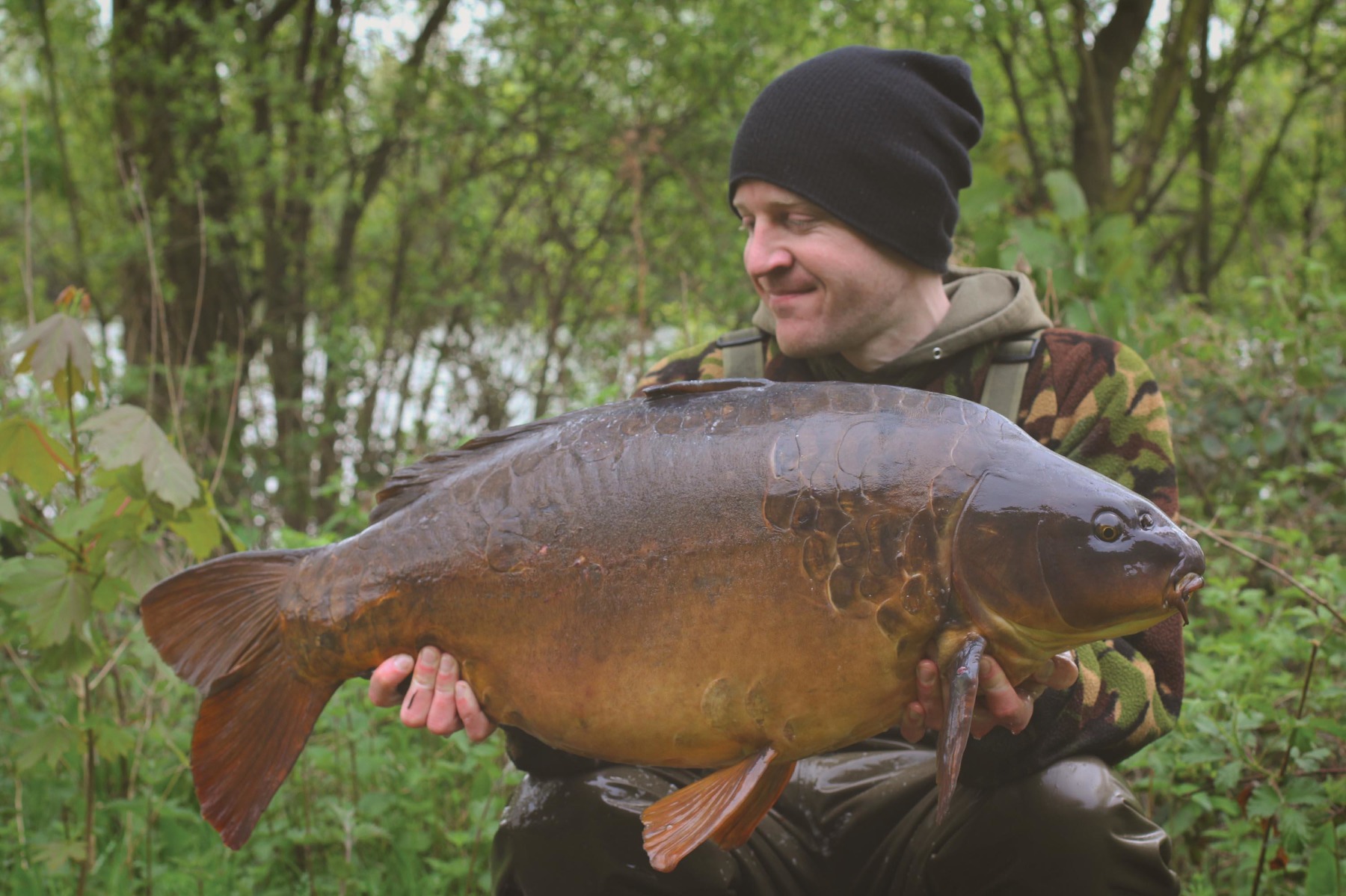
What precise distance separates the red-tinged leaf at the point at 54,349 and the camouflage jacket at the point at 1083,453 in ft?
3.55

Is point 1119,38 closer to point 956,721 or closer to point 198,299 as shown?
point 198,299

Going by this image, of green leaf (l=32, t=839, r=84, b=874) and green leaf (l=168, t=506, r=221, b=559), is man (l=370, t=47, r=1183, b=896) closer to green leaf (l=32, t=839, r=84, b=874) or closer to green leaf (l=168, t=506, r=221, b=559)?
green leaf (l=168, t=506, r=221, b=559)

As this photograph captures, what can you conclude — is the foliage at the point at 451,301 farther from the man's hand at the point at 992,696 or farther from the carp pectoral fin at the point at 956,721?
the carp pectoral fin at the point at 956,721

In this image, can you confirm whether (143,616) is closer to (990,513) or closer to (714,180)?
(990,513)

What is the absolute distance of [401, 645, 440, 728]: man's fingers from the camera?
64.7 inches

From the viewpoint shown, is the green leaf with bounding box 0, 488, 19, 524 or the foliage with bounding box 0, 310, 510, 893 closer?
the green leaf with bounding box 0, 488, 19, 524

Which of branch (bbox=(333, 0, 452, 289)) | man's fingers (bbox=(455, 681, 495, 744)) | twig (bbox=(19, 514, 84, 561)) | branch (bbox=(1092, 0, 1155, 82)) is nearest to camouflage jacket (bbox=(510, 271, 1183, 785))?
man's fingers (bbox=(455, 681, 495, 744))

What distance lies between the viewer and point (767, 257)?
2.12 meters

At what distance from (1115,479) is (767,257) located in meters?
0.73

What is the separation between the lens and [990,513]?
4.61 feet

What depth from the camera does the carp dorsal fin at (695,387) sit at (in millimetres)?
1611

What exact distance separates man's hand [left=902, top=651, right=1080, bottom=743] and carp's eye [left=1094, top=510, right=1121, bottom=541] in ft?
0.67

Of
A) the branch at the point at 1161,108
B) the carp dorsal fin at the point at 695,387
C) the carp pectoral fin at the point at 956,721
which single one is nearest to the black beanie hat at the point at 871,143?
the carp dorsal fin at the point at 695,387

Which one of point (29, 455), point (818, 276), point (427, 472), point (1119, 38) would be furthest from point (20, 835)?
point (1119, 38)
